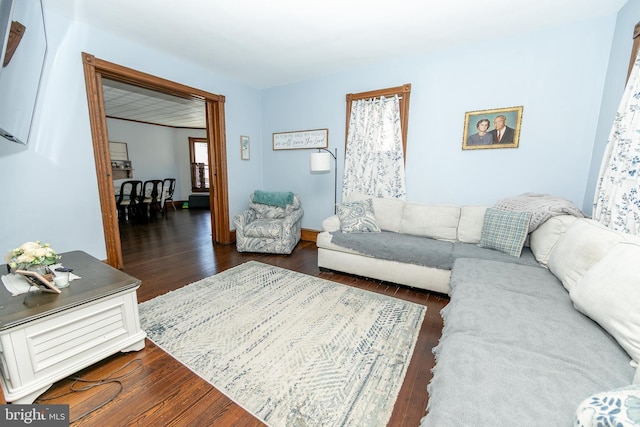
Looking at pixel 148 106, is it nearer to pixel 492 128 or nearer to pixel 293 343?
pixel 293 343

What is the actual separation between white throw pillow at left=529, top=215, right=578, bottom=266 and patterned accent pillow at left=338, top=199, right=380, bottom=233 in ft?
4.82

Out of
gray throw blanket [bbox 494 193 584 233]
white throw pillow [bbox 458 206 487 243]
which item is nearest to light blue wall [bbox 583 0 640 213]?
gray throw blanket [bbox 494 193 584 233]

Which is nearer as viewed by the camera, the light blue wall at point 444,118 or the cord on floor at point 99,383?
the cord on floor at point 99,383

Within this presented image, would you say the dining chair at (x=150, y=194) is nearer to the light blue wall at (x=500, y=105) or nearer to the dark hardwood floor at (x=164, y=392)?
the dark hardwood floor at (x=164, y=392)

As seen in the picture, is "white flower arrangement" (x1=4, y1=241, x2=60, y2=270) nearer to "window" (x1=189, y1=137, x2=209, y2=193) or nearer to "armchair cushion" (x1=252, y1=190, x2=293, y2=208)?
"armchair cushion" (x1=252, y1=190, x2=293, y2=208)

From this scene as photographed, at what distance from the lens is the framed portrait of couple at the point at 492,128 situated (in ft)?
9.16

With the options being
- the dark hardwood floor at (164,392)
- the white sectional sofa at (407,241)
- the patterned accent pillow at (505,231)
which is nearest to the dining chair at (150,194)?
the dark hardwood floor at (164,392)

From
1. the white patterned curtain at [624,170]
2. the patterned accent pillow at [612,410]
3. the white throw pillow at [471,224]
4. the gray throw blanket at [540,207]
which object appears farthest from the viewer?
the white throw pillow at [471,224]

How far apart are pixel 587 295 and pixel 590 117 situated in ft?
7.27

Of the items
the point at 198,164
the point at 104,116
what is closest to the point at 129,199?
the point at 198,164

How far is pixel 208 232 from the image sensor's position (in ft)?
16.3

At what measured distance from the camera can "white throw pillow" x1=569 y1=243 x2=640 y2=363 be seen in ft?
3.42

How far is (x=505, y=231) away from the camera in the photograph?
2357mm

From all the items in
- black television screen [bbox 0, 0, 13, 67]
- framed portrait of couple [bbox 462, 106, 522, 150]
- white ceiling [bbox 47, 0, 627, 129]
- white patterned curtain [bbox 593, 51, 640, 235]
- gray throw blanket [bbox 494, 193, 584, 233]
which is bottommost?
gray throw blanket [bbox 494, 193, 584, 233]
